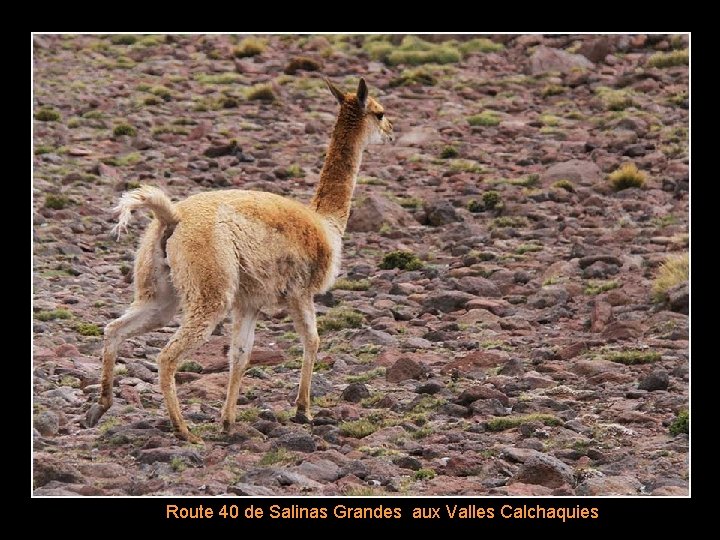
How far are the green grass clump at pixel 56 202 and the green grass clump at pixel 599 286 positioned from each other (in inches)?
350

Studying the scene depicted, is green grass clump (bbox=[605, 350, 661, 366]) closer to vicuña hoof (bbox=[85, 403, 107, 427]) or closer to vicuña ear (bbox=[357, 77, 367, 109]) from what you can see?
vicuña ear (bbox=[357, 77, 367, 109])

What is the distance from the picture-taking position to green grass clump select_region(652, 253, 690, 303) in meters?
17.4

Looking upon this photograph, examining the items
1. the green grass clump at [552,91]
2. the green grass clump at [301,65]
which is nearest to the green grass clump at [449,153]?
the green grass clump at [552,91]

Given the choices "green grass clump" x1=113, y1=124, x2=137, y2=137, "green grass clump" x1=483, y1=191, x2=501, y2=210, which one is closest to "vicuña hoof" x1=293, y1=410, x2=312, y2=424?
"green grass clump" x1=483, y1=191, x2=501, y2=210

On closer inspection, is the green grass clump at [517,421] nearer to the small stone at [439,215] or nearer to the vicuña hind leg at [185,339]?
the vicuña hind leg at [185,339]

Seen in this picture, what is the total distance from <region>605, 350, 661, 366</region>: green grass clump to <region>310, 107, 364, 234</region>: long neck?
391cm

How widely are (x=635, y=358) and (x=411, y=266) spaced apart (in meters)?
5.73

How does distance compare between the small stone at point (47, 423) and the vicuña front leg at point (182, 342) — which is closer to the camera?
the vicuña front leg at point (182, 342)

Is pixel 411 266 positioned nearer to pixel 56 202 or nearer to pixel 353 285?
pixel 353 285

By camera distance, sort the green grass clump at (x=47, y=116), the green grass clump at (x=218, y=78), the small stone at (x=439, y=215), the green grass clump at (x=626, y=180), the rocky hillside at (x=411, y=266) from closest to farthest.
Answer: the rocky hillside at (x=411, y=266), the small stone at (x=439, y=215), the green grass clump at (x=626, y=180), the green grass clump at (x=47, y=116), the green grass clump at (x=218, y=78)

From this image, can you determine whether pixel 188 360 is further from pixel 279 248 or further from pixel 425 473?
pixel 425 473

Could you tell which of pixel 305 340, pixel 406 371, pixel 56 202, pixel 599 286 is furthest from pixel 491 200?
pixel 305 340

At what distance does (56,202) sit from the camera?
21609 mm

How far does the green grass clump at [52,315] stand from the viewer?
1563 cm
